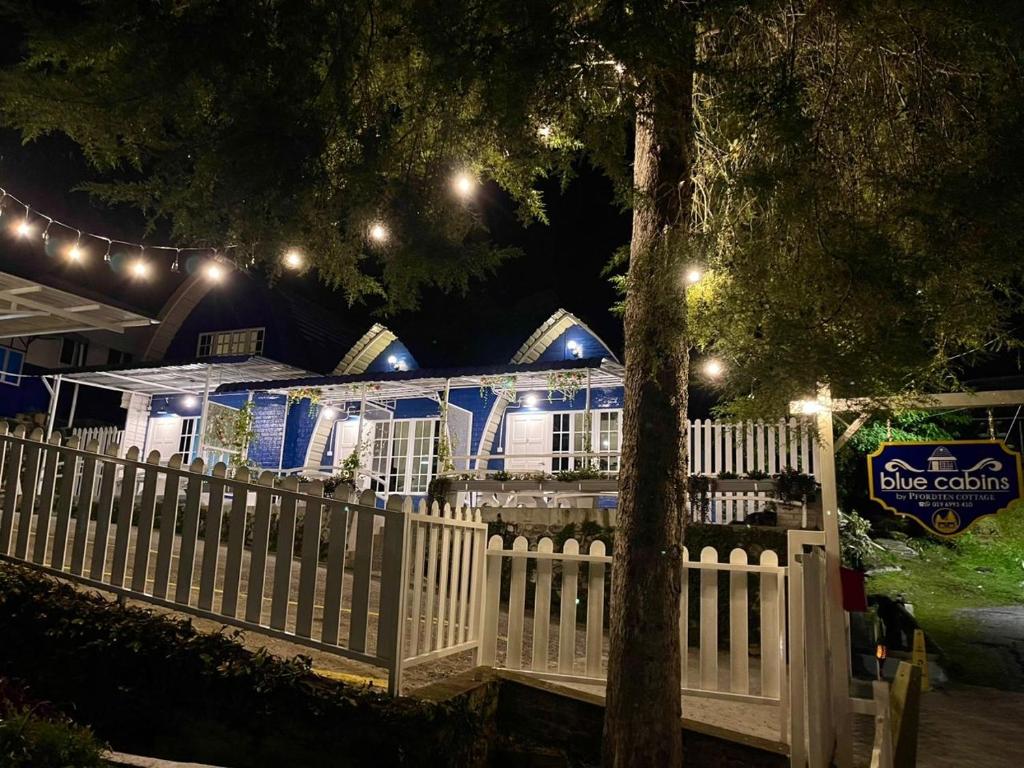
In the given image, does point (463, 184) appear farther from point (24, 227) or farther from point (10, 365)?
point (10, 365)

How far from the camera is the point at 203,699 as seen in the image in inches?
153

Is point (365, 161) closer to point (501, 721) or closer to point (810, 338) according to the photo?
point (810, 338)

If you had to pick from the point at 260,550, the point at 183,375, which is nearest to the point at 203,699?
the point at 260,550

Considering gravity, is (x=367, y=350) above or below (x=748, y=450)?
above

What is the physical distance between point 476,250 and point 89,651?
376 cm

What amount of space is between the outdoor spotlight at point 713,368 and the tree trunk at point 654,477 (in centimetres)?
129

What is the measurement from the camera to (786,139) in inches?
150

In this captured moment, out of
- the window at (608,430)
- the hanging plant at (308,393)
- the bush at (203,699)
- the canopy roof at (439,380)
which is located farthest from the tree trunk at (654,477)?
the hanging plant at (308,393)

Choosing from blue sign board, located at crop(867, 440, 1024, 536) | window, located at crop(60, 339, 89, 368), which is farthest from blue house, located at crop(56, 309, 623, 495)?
blue sign board, located at crop(867, 440, 1024, 536)

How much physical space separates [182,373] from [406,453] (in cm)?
609

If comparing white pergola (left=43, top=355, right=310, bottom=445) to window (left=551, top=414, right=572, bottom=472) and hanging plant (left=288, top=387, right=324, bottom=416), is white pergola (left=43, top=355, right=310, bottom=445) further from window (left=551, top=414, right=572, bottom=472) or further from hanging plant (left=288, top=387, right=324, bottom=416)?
window (left=551, top=414, right=572, bottom=472)

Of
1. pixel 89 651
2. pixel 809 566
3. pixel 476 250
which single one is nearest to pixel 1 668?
pixel 89 651

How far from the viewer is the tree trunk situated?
12.8 ft

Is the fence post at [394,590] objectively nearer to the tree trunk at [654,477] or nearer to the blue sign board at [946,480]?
the tree trunk at [654,477]
